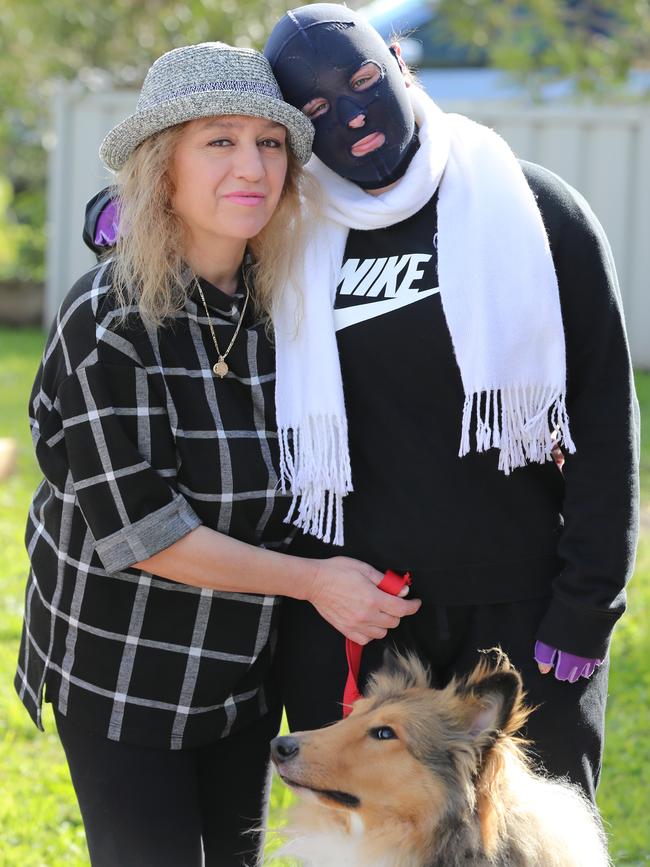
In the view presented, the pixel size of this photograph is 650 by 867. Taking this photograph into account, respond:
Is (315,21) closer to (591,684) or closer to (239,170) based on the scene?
(239,170)

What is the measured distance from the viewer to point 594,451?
103 inches

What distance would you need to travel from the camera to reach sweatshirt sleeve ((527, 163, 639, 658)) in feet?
8.53

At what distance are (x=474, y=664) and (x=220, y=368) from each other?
0.98 m

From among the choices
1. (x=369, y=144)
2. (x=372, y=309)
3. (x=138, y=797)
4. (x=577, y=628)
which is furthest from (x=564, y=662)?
(x=369, y=144)

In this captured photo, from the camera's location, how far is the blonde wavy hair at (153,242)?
2.60 m

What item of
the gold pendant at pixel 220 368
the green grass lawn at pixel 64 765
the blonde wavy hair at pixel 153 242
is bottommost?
the green grass lawn at pixel 64 765

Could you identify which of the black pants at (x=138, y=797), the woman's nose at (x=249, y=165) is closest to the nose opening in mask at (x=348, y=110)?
the woman's nose at (x=249, y=165)

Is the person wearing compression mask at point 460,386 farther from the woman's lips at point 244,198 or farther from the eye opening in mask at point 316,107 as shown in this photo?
the woman's lips at point 244,198

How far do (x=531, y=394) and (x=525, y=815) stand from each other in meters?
1.00

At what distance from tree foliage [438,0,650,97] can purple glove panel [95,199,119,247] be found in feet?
30.3

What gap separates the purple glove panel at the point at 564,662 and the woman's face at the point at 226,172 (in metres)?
1.24

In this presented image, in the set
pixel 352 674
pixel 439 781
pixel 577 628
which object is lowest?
pixel 439 781

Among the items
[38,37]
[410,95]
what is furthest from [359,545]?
[38,37]

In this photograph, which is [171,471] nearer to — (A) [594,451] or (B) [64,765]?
(A) [594,451]
